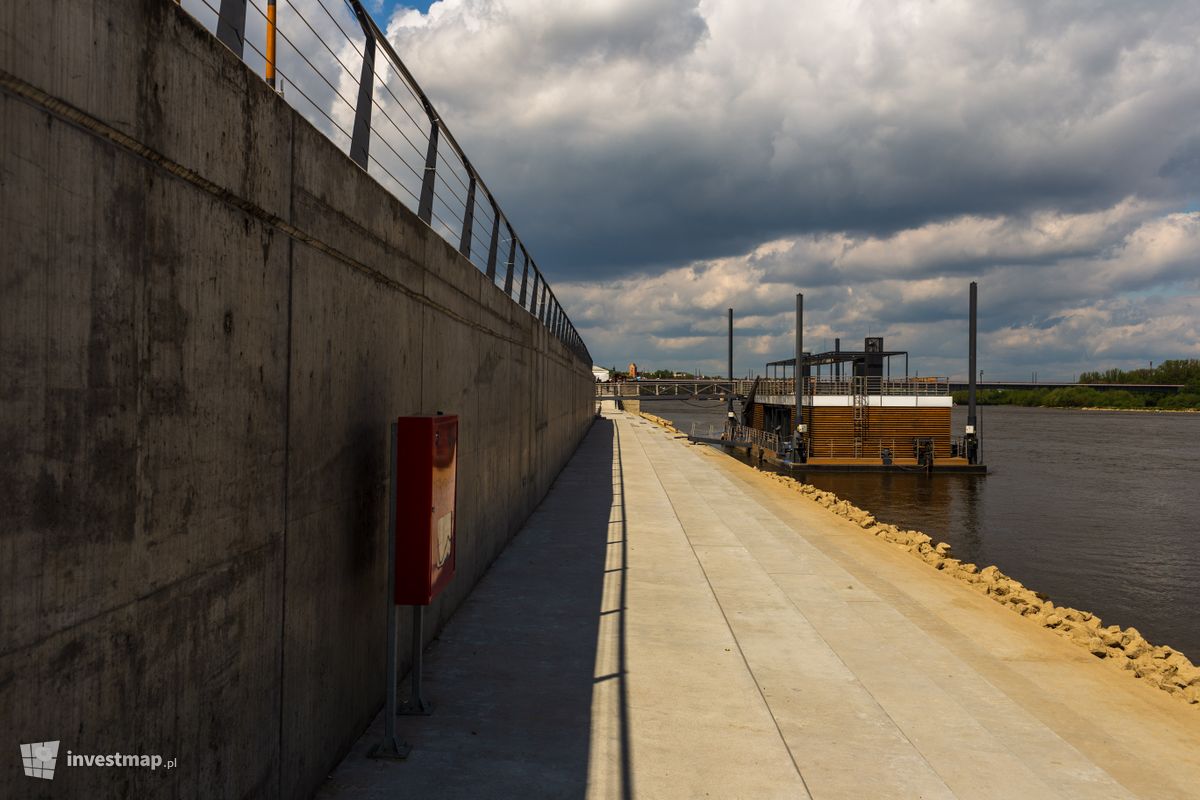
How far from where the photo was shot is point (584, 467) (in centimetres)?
2425

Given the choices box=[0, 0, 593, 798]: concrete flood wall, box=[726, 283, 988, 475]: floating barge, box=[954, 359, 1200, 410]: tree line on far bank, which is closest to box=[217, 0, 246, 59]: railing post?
box=[0, 0, 593, 798]: concrete flood wall

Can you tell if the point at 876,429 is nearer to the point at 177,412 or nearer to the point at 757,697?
the point at 757,697

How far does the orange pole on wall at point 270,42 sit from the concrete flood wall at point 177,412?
0.24 m

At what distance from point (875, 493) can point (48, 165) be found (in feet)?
109

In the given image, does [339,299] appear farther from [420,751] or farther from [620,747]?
[620,747]

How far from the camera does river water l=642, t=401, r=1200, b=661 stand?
1619 centimetres

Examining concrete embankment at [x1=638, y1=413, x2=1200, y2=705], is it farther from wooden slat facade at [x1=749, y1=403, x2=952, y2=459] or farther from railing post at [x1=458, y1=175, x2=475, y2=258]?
wooden slat facade at [x1=749, y1=403, x2=952, y2=459]

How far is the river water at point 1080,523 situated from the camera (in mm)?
16188

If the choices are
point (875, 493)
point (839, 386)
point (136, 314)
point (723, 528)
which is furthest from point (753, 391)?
point (136, 314)

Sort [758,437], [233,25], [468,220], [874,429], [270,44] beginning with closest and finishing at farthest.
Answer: [233,25]
[270,44]
[468,220]
[874,429]
[758,437]

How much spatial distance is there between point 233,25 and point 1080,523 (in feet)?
91.6
